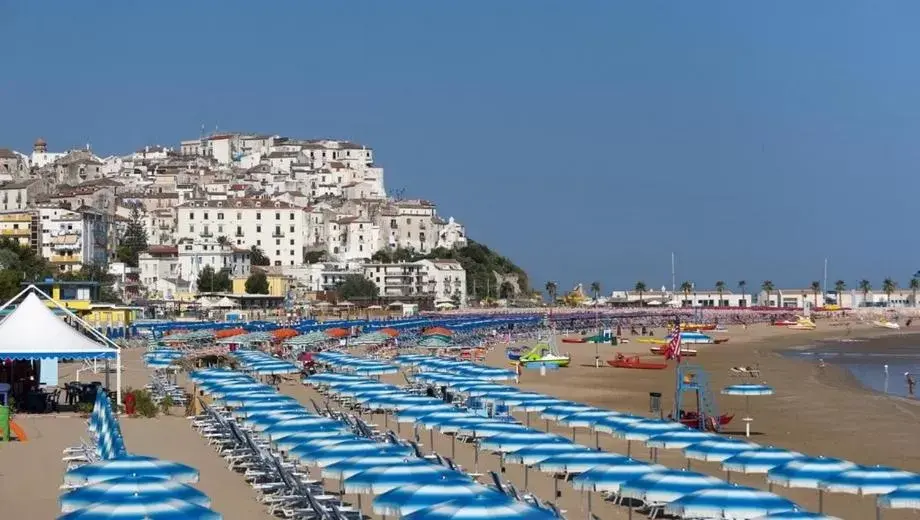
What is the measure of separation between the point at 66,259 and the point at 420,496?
89.0 metres

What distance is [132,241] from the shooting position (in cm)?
11406

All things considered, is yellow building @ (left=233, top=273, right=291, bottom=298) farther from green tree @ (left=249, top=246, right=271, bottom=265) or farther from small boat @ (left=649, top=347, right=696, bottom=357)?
small boat @ (left=649, top=347, right=696, bottom=357)

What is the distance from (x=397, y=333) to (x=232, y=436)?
41578 millimetres

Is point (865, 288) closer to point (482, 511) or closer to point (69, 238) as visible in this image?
point (69, 238)

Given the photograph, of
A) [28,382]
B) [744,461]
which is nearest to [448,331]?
[28,382]

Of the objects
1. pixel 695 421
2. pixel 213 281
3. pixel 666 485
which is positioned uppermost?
pixel 213 281

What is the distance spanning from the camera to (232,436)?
79.8 feet

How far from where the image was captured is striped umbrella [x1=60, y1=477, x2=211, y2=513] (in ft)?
46.0

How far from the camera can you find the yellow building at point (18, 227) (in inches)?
4048

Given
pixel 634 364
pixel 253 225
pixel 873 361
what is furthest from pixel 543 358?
pixel 253 225

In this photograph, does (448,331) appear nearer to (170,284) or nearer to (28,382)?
(28,382)

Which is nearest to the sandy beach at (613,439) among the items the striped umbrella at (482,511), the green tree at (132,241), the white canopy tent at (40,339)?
the white canopy tent at (40,339)

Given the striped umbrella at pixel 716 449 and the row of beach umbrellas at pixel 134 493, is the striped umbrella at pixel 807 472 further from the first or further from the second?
the row of beach umbrellas at pixel 134 493

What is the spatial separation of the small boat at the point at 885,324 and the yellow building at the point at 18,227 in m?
69.3
